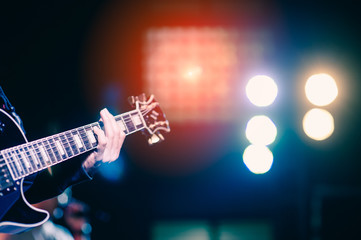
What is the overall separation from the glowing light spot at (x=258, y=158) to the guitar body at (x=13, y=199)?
11.8ft

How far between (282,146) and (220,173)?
0.98 metres

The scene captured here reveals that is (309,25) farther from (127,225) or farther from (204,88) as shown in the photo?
(127,225)

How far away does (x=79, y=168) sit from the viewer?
2.08 m

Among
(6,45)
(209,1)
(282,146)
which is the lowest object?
(282,146)

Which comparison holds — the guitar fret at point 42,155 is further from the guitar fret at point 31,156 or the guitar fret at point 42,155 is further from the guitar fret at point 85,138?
the guitar fret at point 85,138

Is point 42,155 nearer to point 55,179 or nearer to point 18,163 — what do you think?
point 18,163

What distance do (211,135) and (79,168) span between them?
3302 mm

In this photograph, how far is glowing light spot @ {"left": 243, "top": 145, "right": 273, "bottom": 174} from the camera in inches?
193

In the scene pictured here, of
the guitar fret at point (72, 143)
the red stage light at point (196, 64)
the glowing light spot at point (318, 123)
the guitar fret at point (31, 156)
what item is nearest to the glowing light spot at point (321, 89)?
the glowing light spot at point (318, 123)

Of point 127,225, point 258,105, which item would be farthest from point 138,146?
point 258,105

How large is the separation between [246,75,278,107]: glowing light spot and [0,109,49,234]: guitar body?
356 centimetres

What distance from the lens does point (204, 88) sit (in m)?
4.97

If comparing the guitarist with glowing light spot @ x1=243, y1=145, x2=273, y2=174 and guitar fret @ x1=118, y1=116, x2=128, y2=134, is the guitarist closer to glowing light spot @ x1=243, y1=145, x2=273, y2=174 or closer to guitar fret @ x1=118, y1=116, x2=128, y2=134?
guitar fret @ x1=118, y1=116, x2=128, y2=134

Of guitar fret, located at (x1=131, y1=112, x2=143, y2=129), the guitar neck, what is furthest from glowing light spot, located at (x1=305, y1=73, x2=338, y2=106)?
the guitar neck
